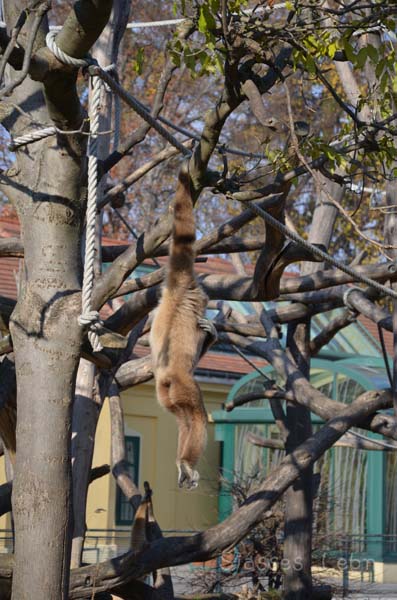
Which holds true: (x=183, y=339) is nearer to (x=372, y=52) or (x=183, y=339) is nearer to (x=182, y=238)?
(x=182, y=238)

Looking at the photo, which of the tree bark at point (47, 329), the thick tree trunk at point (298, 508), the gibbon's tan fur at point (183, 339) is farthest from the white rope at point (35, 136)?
the thick tree trunk at point (298, 508)

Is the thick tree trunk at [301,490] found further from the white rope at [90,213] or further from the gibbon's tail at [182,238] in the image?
the white rope at [90,213]

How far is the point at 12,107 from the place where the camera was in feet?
18.1

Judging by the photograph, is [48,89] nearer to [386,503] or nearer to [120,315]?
[120,315]

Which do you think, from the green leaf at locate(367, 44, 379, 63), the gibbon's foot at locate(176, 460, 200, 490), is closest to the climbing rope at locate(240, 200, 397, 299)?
the green leaf at locate(367, 44, 379, 63)

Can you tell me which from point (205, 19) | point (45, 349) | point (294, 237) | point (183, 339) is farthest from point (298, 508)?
point (205, 19)

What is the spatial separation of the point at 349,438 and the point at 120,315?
16.0 ft

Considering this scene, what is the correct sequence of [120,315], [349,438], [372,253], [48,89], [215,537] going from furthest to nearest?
[372,253]
[349,438]
[215,537]
[120,315]
[48,89]

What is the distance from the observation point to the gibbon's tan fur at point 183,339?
13.8 ft

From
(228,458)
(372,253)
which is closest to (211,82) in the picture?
(372,253)

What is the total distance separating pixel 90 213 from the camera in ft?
15.3

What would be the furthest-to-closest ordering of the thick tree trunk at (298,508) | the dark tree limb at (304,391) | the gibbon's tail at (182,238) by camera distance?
1. the thick tree trunk at (298,508)
2. the dark tree limb at (304,391)
3. the gibbon's tail at (182,238)

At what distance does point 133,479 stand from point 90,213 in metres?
15.7

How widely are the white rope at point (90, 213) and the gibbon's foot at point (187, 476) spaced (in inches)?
34.2
